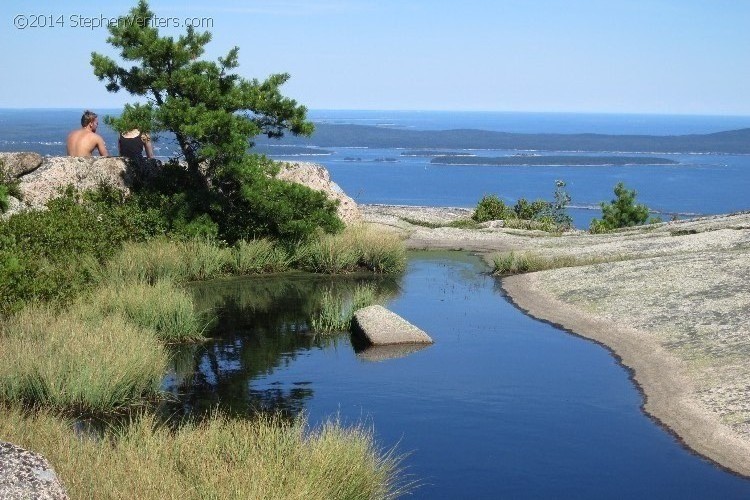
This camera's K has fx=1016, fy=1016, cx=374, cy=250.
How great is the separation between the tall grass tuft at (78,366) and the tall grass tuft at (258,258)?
33.1ft

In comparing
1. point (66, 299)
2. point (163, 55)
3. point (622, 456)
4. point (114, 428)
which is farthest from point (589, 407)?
point (163, 55)

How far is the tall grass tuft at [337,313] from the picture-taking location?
19.9 meters

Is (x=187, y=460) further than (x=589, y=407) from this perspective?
No

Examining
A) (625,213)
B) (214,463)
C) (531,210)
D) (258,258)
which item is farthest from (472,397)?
(625,213)

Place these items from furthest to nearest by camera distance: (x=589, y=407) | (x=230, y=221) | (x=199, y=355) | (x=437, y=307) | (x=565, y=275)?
(x=230, y=221) < (x=565, y=275) < (x=437, y=307) < (x=199, y=355) < (x=589, y=407)

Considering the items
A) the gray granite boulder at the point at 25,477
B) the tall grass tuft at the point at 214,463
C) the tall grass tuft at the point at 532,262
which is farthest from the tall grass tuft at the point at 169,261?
the gray granite boulder at the point at 25,477

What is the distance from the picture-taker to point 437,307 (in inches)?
889

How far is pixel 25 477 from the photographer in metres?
6.70

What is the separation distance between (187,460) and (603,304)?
1316 cm

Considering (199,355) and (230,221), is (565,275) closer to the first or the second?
(230,221)

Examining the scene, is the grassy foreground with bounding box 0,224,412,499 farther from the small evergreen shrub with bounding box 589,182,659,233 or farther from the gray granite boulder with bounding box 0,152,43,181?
the small evergreen shrub with bounding box 589,182,659,233

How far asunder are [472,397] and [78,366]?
5.74m

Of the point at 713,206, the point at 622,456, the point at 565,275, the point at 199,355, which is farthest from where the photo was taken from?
the point at 713,206

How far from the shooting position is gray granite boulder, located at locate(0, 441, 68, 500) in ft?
21.5
